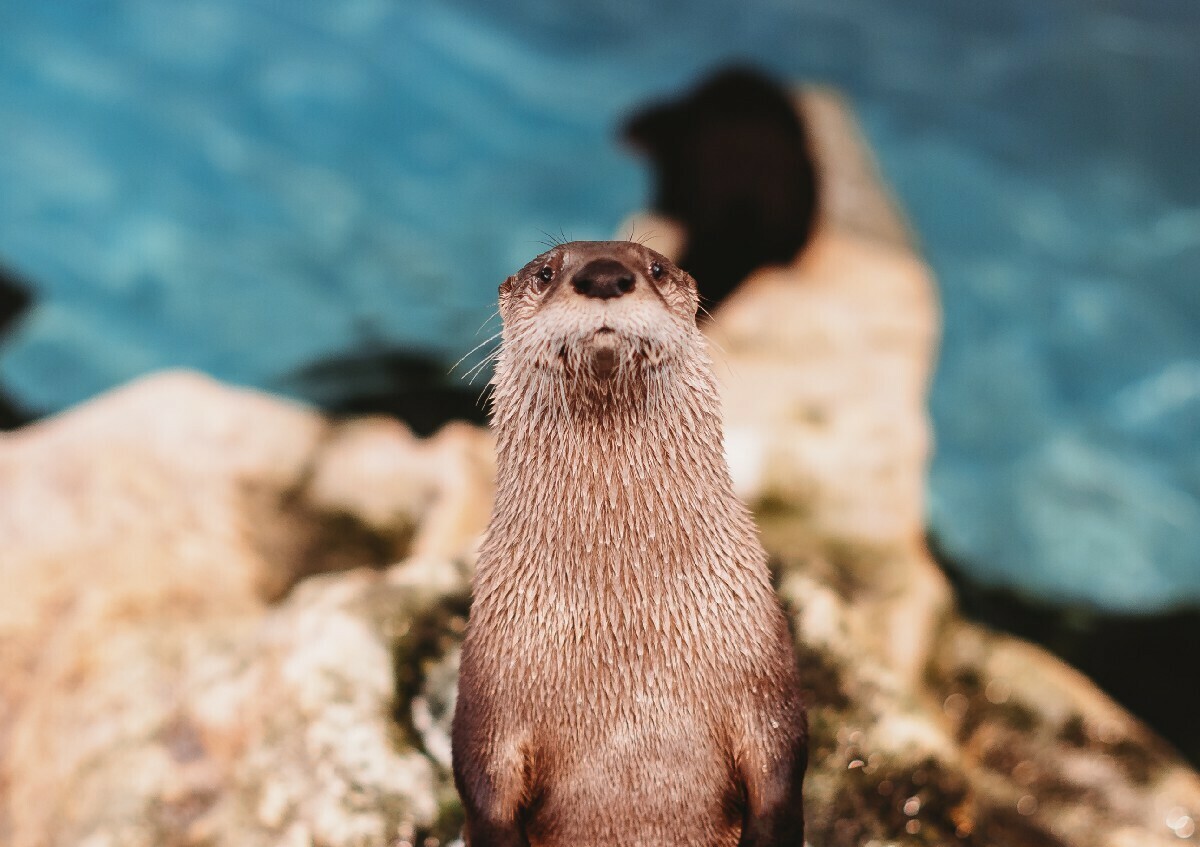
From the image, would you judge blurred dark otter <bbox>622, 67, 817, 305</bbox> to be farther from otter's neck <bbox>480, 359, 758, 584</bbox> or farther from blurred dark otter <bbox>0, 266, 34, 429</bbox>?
blurred dark otter <bbox>0, 266, 34, 429</bbox>

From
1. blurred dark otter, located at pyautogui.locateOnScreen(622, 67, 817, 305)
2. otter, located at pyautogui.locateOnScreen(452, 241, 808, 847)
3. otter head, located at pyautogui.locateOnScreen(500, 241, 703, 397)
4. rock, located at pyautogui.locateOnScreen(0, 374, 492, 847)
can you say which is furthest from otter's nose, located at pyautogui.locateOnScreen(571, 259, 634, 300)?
blurred dark otter, located at pyautogui.locateOnScreen(622, 67, 817, 305)

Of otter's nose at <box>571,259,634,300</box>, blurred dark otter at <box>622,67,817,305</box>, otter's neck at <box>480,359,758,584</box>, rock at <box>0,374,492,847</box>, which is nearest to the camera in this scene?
otter's nose at <box>571,259,634,300</box>

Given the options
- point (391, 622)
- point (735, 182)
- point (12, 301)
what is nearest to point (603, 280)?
point (391, 622)

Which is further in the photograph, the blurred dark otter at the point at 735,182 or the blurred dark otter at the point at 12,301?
the blurred dark otter at the point at 12,301

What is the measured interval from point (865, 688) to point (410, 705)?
4.12ft

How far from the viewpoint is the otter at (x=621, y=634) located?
1711 mm

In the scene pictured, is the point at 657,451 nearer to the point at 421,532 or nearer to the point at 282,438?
the point at 421,532

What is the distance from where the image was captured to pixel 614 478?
5.61 feet

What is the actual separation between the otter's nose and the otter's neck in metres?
0.21

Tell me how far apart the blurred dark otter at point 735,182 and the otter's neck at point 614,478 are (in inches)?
123

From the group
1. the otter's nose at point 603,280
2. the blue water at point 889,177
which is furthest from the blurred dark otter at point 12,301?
the otter's nose at point 603,280

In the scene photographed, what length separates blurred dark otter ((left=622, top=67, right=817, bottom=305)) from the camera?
4.77m

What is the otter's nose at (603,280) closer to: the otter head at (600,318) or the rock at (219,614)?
the otter head at (600,318)

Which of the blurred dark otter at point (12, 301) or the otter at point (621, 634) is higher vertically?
the otter at point (621, 634)
